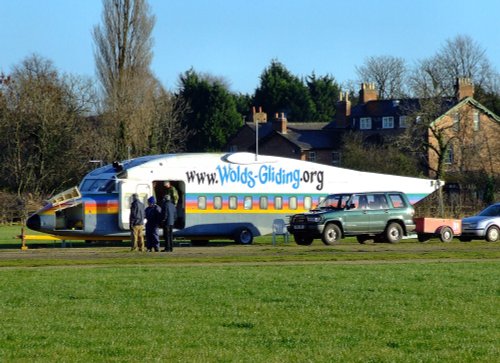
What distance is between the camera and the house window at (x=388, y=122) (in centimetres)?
10864

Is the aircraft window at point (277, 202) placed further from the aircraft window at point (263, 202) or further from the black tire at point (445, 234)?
the black tire at point (445, 234)

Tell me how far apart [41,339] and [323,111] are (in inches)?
4590

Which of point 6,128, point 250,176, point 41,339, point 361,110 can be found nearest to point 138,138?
point 6,128

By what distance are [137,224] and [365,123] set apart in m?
75.6

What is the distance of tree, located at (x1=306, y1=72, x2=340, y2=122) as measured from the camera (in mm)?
129500

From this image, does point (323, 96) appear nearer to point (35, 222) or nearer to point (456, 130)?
point (456, 130)

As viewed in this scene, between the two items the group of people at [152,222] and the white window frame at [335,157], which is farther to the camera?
the white window frame at [335,157]

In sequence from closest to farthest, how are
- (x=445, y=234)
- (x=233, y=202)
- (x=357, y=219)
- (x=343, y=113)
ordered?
1. (x=357, y=219)
2. (x=233, y=202)
3. (x=445, y=234)
4. (x=343, y=113)

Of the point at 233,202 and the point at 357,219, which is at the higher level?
the point at 233,202

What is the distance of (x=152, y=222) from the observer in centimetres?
3584

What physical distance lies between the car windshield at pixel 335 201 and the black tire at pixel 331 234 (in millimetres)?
849

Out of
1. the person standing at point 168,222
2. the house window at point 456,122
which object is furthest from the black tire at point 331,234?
the house window at point 456,122

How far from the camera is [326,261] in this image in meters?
29.3

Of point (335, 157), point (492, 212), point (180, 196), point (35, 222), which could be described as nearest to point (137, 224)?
point (35, 222)
